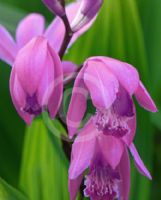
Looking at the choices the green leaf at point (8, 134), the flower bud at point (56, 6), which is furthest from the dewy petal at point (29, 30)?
the green leaf at point (8, 134)

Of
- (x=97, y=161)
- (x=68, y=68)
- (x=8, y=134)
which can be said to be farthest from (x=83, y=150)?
(x=8, y=134)

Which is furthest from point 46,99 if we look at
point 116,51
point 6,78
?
point 6,78

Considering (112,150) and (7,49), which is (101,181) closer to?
(112,150)

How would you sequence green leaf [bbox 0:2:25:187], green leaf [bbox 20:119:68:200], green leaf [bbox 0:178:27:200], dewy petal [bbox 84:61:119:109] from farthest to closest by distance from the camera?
green leaf [bbox 0:2:25:187], green leaf [bbox 20:119:68:200], green leaf [bbox 0:178:27:200], dewy petal [bbox 84:61:119:109]

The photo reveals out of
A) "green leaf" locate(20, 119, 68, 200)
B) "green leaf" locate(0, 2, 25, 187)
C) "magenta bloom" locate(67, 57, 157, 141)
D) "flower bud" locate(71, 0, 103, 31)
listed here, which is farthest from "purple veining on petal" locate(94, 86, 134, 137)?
"green leaf" locate(0, 2, 25, 187)

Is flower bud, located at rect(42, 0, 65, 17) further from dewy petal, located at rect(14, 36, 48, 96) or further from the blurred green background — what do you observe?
the blurred green background

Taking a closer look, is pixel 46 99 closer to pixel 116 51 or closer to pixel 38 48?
pixel 38 48

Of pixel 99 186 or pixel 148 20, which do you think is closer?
pixel 99 186
